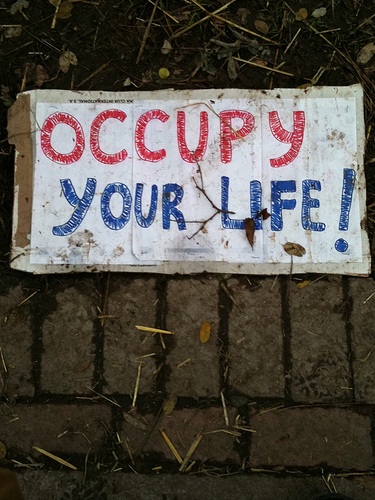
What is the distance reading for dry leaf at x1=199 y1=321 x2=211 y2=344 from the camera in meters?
1.81

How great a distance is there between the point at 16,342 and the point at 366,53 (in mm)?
2180

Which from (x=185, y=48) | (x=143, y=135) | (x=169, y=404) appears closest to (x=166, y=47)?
(x=185, y=48)

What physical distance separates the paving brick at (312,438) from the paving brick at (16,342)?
1066mm

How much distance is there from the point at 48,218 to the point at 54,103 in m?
0.57

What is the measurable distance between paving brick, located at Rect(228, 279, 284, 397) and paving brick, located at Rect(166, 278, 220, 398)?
8cm

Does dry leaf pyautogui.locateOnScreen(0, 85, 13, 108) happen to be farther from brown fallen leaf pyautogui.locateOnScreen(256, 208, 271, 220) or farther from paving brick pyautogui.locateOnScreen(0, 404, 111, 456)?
paving brick pyautogui.locateOnScreen(0, 404, 111, 456)

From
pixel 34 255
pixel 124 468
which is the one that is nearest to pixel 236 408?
pixel 124 468

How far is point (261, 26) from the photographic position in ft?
6.28

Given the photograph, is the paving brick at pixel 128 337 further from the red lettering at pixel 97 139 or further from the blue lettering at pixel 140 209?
the red lettering at pixel 97 139

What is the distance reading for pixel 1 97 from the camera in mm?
1938

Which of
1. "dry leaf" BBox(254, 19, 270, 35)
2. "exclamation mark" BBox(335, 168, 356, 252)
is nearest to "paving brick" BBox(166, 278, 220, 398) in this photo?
"exclamation mark" BBox(335, 168, 356, 252)

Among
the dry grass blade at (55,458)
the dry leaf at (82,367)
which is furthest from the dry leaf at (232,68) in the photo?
the dry grass blade at (55,458)

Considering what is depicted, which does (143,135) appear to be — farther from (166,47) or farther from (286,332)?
(286,332)

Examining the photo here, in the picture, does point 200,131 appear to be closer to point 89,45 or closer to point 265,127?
point 265,127
